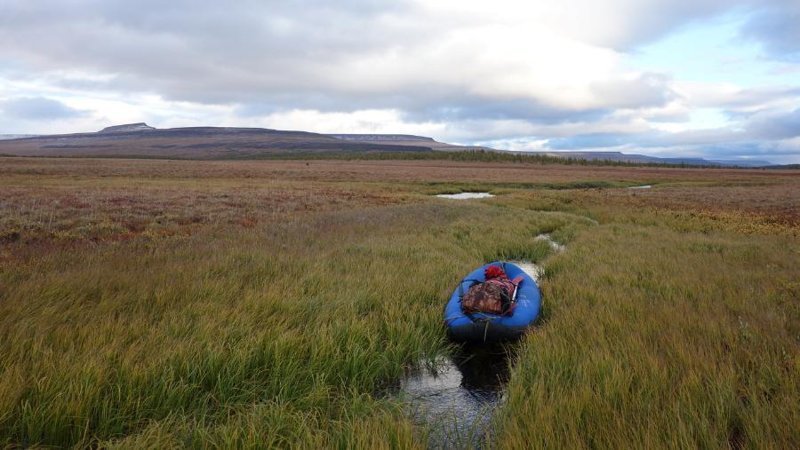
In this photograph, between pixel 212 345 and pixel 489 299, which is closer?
pixel 212 345

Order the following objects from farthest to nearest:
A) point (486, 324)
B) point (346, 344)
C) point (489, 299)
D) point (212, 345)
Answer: point (489, 299), point (486, 324), point (346, 344), point (212, 345)

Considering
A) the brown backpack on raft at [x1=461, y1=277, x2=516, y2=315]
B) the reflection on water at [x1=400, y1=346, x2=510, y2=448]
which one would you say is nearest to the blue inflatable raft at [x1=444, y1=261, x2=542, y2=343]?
the brown backpack on raft at [x1=461, y1=277, x2=516, y2=315]

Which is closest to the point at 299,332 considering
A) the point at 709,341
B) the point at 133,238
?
the point at 709,341

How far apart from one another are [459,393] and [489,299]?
1.80m

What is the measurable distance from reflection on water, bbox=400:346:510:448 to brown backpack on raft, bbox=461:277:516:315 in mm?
590

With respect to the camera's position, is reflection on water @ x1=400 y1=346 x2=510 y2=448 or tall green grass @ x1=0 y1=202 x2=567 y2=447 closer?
tall green grass @ x1=0 y1=202 x2=567 y2=447

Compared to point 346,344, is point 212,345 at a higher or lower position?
higher

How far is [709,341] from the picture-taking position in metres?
4.91

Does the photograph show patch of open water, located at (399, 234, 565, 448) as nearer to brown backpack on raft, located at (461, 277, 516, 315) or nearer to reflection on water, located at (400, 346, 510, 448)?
reflection on water, located at (400, 346, 510, 448)

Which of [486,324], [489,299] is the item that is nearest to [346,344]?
[486,324]

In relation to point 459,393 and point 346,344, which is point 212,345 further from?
point 459,393

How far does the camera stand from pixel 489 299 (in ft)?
21.2

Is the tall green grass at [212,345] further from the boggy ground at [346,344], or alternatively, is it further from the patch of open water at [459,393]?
the patch of open water at [459,393]

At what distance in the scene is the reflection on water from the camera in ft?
13.1
